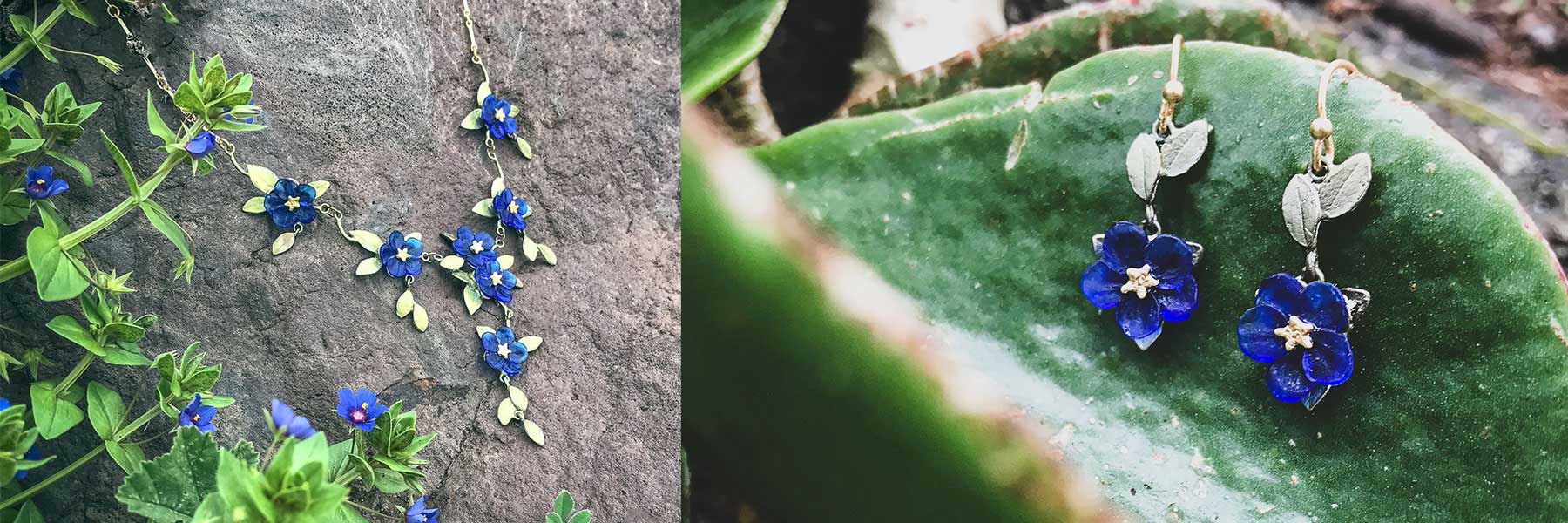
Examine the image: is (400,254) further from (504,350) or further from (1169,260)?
(1169,260)

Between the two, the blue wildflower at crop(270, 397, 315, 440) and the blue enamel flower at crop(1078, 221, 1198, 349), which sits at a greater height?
the blue wildflower at crop(270, 397, 315, 440)

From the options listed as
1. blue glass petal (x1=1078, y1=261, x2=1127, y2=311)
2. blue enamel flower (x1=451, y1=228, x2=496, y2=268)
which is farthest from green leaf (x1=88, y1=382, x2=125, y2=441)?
blue glass petal (x1=1078, y1=261, x2=1127, y2=311)

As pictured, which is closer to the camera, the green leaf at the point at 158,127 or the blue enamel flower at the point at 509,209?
the green leaf at the point at 158,127

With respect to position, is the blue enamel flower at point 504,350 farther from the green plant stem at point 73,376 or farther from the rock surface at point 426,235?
the green plant stem at point 73,376

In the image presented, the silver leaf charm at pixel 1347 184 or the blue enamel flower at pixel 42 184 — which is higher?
the blue enamel flower at pixel 42 184

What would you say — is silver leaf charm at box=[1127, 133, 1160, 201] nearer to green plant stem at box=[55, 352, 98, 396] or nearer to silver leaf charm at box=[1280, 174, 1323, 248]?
silver leaf charm at box=[1280, 174, 1323, 248]

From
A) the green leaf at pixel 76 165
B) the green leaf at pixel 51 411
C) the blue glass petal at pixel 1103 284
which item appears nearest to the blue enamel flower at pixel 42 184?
the green leaf at pixel 76 165

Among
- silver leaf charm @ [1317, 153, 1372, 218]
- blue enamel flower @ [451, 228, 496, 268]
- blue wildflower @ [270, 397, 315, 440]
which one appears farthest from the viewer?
blue enamel flower @ [451, 228, 496, 268]

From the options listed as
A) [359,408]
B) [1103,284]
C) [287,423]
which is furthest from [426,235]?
[1103,284]
